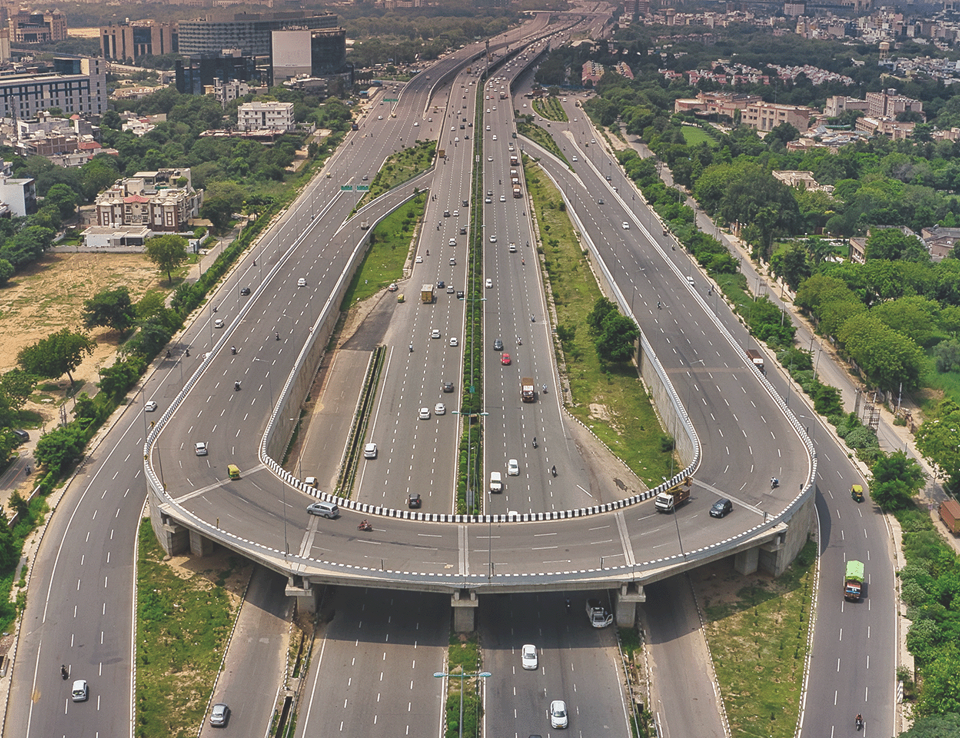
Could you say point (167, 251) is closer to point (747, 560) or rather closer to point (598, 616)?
point (598, 616)

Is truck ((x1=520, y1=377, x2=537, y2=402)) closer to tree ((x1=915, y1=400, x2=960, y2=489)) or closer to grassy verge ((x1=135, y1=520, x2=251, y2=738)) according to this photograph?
tree ((x1=915, y1=400, x2=960, y2=489))

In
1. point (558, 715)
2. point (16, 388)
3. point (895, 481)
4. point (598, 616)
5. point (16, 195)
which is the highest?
point (16, 195)

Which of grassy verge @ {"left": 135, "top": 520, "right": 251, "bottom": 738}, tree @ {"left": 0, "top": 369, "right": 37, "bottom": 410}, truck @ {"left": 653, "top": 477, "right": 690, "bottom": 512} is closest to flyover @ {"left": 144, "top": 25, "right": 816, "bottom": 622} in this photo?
truck @ {"left": 653, "top": 477, "right": 690, "bottom": 512}

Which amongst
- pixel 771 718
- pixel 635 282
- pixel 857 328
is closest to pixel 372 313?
pixel 635 282

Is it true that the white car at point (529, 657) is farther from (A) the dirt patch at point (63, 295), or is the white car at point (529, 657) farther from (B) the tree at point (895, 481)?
(A) the dirt patch at point (63, 295)

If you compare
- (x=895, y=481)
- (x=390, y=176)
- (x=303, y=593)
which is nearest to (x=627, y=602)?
(x=303, y=593)

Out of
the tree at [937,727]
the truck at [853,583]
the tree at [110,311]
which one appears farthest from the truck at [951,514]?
the tree at [110,311]
